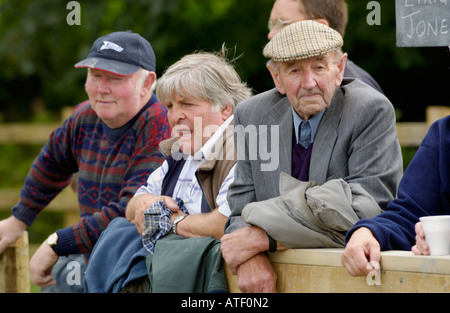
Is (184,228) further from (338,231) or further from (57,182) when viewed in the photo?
(57,182)

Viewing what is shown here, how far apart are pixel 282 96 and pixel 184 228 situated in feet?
2.26

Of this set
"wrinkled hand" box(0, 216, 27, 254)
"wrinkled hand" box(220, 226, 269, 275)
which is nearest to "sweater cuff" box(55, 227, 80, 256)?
"wrinkled hand" box(0, 216, 27, 254)

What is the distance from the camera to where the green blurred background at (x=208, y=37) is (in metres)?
8.34

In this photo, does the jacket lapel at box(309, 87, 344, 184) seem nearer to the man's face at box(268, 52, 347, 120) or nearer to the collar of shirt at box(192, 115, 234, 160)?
the man's face at box(268, 52, 347, 120)

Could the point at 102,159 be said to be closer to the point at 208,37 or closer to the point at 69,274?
the point at 69,274

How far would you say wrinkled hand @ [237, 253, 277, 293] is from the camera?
2.91 m

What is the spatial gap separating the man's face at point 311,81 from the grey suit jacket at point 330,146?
7cm

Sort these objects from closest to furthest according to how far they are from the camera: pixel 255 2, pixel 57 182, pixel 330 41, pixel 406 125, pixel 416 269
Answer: pixel 416 269 < pixel 330 41 < pixel 57 182 < pixel 406 125 < pixel 255 2

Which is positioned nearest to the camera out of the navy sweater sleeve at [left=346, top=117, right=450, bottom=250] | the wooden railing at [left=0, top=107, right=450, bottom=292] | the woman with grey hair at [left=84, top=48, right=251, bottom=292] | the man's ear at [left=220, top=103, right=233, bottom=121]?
the wooden railing at [left=0, top=107, right=450, bottom=292]

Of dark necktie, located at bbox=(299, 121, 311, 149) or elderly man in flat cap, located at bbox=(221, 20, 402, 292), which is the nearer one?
elderly man in flat cap, located at bbox=(221, 20, 402, 292)

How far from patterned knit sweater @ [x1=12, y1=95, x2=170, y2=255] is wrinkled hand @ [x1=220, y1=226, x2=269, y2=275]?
3.54 ft
